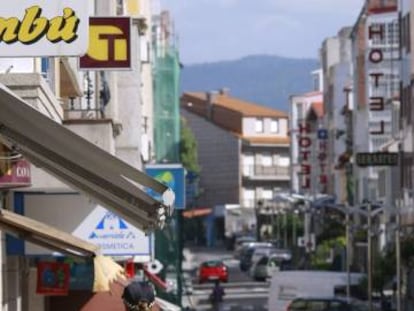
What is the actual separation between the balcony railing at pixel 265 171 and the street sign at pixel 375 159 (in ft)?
310

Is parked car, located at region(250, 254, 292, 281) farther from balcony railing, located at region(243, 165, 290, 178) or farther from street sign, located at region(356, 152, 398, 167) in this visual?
balcony railing, located at region(243, 165, 290, 178)

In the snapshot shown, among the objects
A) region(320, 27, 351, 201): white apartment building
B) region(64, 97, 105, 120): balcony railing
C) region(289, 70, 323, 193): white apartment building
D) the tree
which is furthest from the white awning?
the tree

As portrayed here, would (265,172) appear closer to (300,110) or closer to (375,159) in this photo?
(300,110)

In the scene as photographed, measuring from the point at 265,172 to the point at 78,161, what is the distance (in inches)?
5629

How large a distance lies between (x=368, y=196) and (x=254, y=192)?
71971 millimetres

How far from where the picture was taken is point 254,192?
15325cm

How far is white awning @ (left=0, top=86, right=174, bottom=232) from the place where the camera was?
9578 millimetres

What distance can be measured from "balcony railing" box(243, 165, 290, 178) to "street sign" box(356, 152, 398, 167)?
9441 centimetres

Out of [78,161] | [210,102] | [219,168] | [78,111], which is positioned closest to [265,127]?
[210,102]

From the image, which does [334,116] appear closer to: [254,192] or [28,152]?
[254,192]

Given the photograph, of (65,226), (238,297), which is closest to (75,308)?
(65,226)

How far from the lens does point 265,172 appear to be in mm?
153250

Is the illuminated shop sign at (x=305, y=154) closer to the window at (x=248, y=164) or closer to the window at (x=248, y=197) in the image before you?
the window at (x=248, y=164)

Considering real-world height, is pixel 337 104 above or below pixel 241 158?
above
